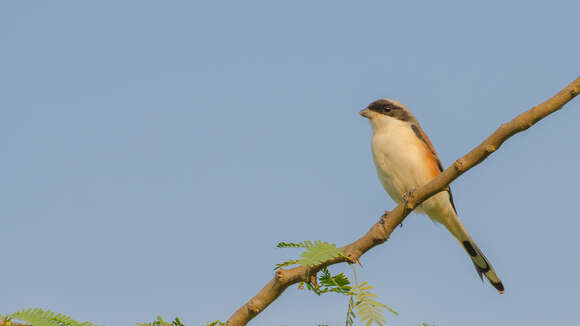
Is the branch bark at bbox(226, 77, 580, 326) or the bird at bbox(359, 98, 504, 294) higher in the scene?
the bird at bbox(359, 98, 504, 294)

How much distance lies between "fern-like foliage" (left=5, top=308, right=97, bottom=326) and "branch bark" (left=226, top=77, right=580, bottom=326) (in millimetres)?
598

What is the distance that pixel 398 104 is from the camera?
26.3 ft

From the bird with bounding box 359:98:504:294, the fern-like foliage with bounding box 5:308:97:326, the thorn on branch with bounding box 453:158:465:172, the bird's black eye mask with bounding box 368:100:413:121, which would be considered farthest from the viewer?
the bird's black eye mask with bounding box 368:100:413:121

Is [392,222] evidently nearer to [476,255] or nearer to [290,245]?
[290,245]

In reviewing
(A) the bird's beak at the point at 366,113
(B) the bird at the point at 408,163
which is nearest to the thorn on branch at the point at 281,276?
(B) the bird at the point at 408,163

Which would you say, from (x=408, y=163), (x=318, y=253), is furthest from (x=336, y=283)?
(x=408, y=163)

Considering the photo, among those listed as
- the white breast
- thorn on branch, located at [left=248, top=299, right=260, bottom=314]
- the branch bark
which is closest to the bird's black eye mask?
the white breast

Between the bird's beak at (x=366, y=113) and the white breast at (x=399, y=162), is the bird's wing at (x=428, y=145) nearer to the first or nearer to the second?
the white breast at (x=399, y=162)

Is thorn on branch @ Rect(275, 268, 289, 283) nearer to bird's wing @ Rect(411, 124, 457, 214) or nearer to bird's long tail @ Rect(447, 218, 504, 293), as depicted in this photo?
bird's long tail @ Rect(447, 218, 504, 293)

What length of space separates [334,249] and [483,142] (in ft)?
2.65

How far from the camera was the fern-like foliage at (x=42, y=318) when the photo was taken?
211 cm

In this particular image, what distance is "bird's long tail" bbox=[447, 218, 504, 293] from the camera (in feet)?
21.3

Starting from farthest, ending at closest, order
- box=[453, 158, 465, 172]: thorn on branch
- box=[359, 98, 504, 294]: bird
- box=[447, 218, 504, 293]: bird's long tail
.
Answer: box=[359, 98, 504, 294]: bird → box=[447, 218, 504, 293]: bird's long tail → box=[453, 158, 465, 172]: thorn on branch

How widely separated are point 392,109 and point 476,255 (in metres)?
2.21
